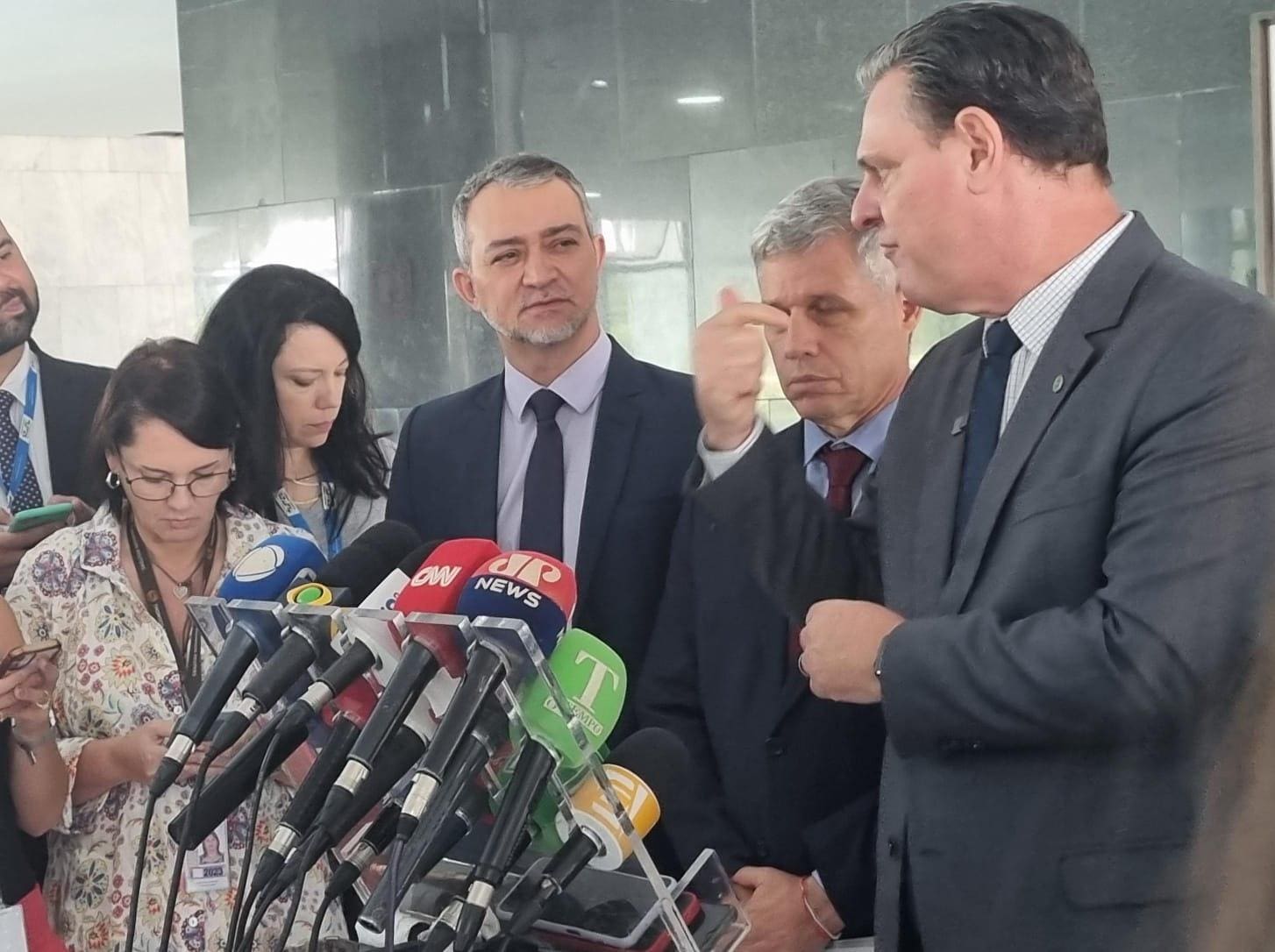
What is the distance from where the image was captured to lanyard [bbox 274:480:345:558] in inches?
82.4

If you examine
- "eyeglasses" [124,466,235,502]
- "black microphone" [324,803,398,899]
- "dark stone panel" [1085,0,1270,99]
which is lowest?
"black microphone" [324,803,398,899]

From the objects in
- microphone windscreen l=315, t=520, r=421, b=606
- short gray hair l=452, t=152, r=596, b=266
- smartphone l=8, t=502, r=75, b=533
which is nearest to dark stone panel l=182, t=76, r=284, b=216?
short gray hair l=452, t=152, r=596, b=266

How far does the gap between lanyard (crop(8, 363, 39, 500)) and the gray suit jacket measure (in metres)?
1.49

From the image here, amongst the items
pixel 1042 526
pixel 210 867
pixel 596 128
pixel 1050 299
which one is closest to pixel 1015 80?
pixel 1050 299

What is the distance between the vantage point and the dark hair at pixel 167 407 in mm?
1929

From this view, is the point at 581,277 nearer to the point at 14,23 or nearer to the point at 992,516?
the point at 992,516

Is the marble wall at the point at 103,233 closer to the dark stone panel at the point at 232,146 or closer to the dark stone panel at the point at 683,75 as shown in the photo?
the dark stone panel at the point at 232,146

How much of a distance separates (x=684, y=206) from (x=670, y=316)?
0.21 m

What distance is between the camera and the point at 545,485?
1.99m

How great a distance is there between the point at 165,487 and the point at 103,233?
56.5 inches

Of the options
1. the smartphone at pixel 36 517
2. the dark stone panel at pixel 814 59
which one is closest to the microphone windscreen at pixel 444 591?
the smartphone at pixel 36 517

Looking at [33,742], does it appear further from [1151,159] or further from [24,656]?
[1151,159]

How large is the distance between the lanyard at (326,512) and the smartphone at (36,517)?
31cm

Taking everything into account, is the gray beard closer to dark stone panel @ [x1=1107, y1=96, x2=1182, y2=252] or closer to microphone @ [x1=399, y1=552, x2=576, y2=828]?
dark stone panel @ [x1=1107, y1=96, x2=1182, y2=252]
